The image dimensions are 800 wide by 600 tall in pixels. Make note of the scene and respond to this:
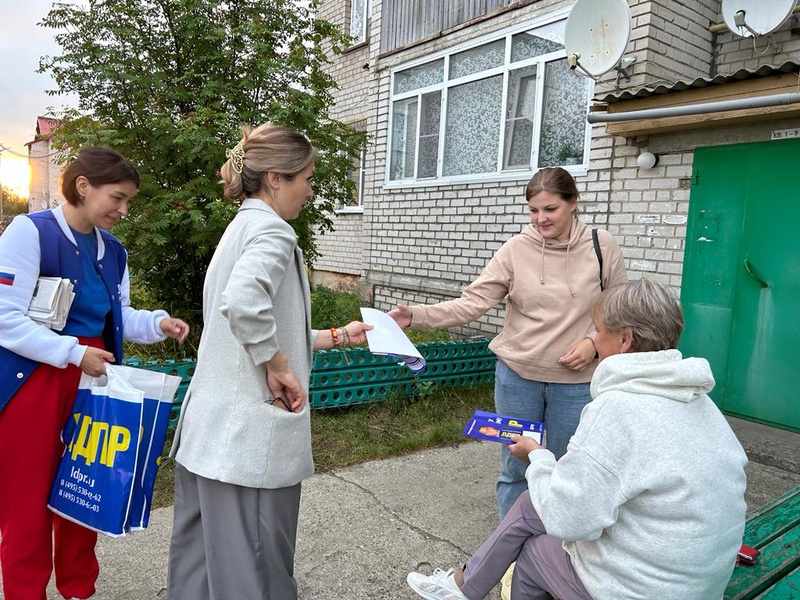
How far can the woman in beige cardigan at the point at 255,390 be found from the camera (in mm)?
1670

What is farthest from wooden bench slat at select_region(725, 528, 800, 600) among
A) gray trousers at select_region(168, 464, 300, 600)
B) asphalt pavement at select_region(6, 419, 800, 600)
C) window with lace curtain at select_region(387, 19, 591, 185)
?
window with lace curtain at select_region(387, 19, 591, 185)

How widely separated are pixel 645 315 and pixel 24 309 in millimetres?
1922

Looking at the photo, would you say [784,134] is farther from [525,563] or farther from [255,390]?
[255,390]

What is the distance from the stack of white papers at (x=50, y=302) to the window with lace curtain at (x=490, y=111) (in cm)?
497

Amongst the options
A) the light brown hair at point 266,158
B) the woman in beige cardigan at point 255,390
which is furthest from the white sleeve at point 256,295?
the light brown hair at point 266,158

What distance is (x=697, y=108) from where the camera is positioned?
439 centimetres

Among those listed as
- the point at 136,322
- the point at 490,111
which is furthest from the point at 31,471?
the point at 490,111

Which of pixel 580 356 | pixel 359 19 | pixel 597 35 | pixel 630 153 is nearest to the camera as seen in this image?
pixel 580 356

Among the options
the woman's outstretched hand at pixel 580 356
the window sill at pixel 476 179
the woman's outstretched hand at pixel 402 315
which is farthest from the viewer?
the window sill at pixel 476 179

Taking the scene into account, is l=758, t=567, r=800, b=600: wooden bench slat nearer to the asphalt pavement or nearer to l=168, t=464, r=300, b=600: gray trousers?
the asphalt pavement

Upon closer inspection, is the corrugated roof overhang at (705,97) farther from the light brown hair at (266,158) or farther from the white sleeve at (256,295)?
the white sleeve at (256,295)

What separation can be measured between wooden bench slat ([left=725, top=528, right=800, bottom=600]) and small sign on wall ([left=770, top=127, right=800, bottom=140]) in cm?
344

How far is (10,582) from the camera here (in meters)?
Result: 2.00

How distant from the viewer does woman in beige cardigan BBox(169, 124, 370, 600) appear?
167 centimetres
